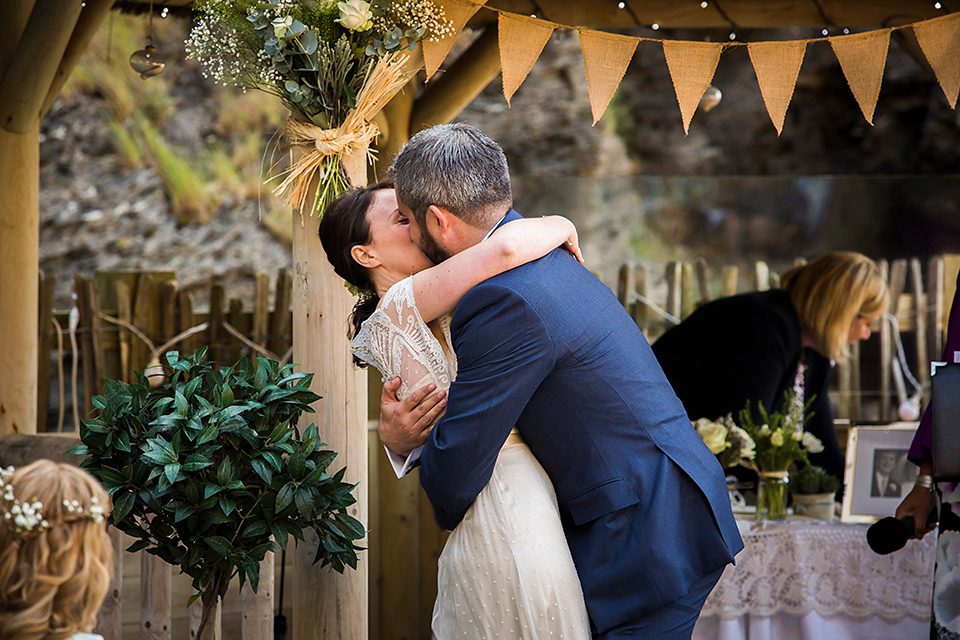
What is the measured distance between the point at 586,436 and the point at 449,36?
1.45m

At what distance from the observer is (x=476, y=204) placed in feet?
5.44

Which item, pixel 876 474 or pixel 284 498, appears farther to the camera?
pixel 876 474

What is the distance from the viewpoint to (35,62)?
3.64 meters

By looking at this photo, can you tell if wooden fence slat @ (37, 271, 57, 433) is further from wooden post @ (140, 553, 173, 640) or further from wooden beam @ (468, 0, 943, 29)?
wooden post @ (140, 553, 173, 640)

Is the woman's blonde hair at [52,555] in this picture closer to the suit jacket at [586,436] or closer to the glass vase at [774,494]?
the suit jacket at [586,436]

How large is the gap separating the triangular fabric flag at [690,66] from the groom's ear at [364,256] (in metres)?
1.26

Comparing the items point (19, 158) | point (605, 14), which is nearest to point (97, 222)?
point (19, 158)

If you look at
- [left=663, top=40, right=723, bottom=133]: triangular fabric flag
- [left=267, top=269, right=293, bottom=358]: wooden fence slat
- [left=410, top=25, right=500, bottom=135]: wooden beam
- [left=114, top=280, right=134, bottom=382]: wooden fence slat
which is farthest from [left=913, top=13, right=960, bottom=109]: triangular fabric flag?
[left=114, top=280, right=134, bottom=382]: wooden fence slat

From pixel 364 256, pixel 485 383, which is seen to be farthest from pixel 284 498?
pixel 485 383

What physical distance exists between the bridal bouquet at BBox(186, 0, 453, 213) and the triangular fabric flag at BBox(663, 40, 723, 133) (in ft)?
2.82

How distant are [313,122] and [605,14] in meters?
2.43

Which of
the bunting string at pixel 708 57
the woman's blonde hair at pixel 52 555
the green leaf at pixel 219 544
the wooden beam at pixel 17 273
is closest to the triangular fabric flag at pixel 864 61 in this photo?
the bunting string at pixel 708 57

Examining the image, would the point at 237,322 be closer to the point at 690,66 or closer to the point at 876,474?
the point at 690,66

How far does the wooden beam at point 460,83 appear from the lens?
4.28 meters
